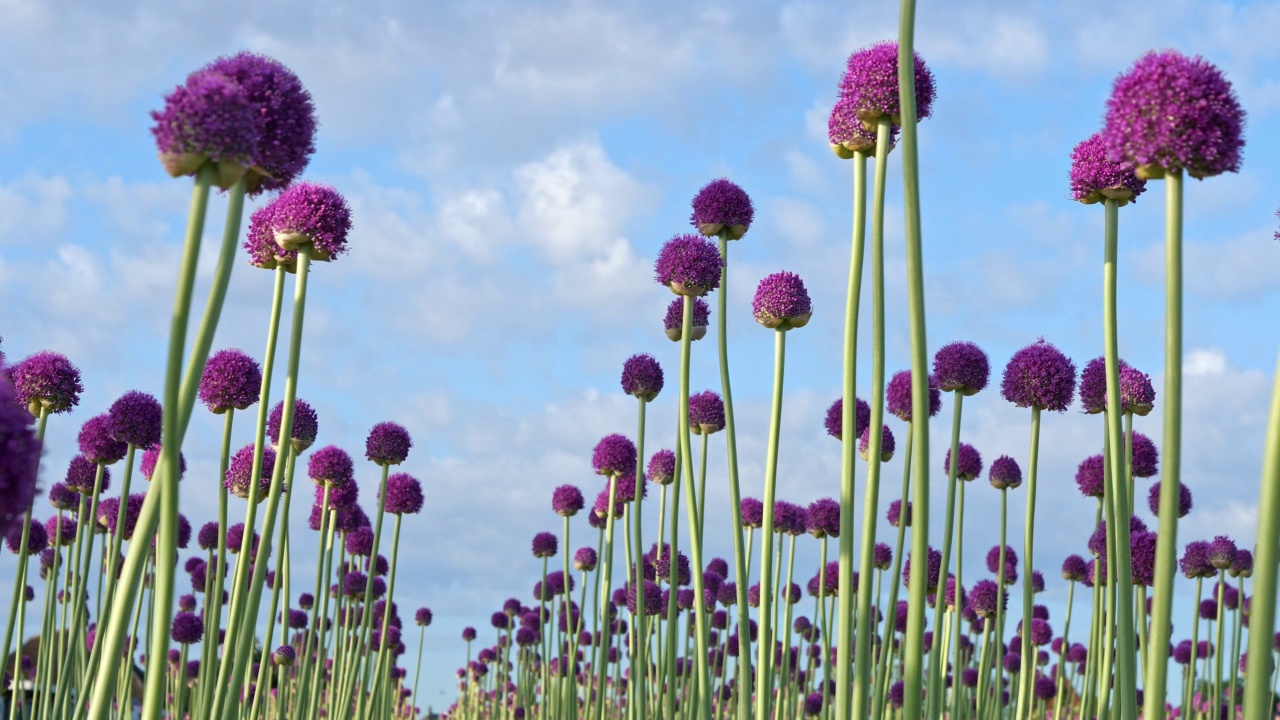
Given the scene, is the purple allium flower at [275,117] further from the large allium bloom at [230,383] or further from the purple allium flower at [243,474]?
the purple allium flower at [243,474]

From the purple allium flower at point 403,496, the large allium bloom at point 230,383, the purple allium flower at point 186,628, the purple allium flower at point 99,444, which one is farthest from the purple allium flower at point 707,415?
the purple allium flower at point 186,628

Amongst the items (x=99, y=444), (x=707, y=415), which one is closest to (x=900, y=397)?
(x=707, y=415)

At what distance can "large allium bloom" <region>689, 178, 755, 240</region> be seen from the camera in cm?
562

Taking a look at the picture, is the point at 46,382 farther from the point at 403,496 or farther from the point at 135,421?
the point at 403,496

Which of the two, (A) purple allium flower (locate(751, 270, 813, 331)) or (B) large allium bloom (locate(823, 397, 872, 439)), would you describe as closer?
(A) purple allium flower (locate(751, 270, 813, 331))

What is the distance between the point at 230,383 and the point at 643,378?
2.37 m

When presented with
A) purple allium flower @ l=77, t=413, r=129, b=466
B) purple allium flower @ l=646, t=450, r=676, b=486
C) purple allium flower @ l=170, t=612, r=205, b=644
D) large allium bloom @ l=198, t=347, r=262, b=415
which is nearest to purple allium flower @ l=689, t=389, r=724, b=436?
purple allium flower @ l=646, t=450, r=676, b=486

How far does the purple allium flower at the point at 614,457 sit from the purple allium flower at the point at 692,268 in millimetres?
2170

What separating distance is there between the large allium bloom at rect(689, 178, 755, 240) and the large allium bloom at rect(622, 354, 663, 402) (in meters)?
1.29

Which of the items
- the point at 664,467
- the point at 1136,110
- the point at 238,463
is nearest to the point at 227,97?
the point at 1136,110

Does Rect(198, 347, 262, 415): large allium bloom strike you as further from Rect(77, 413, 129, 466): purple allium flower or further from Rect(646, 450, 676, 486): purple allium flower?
Rect(646, 450, 676, 486): purple allium flower

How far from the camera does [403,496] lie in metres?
7.75

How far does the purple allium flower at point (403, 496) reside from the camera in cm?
775

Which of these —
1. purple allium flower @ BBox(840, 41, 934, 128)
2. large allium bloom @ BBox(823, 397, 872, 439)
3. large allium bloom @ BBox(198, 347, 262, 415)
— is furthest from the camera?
large allium bloom @ BBox(823, 397, 872, 439)
